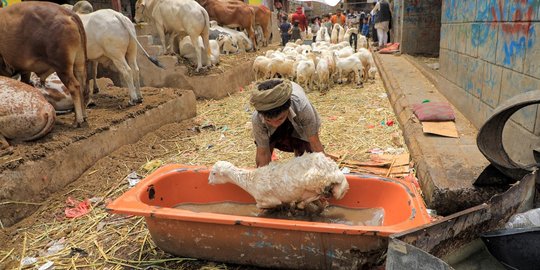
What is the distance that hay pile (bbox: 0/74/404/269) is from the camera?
3.17 metres

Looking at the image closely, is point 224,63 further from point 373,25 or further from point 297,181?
point 373,25

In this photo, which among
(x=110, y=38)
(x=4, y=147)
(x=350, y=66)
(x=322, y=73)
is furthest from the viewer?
(x=350, y=66)

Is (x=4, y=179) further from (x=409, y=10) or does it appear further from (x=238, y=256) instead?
(x=409, y=10)

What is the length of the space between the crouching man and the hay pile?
1120mm

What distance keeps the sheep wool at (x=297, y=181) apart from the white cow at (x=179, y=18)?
20.1 ft

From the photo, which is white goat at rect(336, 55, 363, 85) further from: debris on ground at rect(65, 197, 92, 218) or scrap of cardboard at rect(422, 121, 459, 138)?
debris on ground at rect(65, 197, 92, 218)

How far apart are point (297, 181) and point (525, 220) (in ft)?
4.92

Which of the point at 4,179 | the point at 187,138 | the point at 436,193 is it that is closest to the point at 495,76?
the point at 436,193

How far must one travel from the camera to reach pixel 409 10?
1251cm

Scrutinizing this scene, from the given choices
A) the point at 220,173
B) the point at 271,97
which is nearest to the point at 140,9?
the point at 220,173

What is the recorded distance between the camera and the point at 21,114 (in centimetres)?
425

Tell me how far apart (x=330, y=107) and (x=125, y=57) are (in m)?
3.93

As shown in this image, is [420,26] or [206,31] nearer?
[206,31]

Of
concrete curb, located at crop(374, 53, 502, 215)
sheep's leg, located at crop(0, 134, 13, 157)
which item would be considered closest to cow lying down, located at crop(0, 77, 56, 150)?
sheep's leg, located at crop(0, 134, 13, 157)
